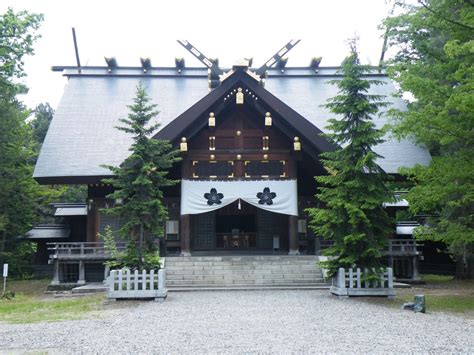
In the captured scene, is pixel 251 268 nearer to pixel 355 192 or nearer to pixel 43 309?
pixel 355 192

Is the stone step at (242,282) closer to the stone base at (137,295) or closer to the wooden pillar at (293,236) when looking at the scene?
the wooden pillar at (293,236)

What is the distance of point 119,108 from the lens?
23188mm

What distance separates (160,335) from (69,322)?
2359 mm

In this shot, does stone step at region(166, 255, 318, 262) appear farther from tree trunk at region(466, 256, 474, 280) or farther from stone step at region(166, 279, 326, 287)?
tree trunk at region(466, 256, 474, 280)

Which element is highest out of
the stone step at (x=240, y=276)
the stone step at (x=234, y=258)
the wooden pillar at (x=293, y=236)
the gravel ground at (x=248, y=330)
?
the wooden pillar at (x=293, y=236)

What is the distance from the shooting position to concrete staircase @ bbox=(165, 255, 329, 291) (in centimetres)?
1529

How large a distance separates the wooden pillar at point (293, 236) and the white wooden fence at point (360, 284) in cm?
510

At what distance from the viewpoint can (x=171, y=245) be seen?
19.5m

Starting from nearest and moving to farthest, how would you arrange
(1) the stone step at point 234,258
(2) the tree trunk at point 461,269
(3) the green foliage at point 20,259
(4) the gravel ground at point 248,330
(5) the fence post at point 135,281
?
(4) the gravel ground at point 248,330
(5) the fence post at point 135,281
(1) the stone step at point 234,258
(2) the tree trunk at point 461,269
(3) the green foliage at point 20,259

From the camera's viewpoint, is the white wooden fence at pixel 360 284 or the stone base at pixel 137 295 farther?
the white wooden fence at pixel 360 284

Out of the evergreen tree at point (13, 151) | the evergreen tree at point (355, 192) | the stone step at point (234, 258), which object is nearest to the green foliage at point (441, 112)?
the evergreen tree at point (355, 192)

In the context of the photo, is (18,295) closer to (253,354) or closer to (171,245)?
(171,245)

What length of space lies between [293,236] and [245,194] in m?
2.31

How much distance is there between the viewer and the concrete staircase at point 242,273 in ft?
50.2
